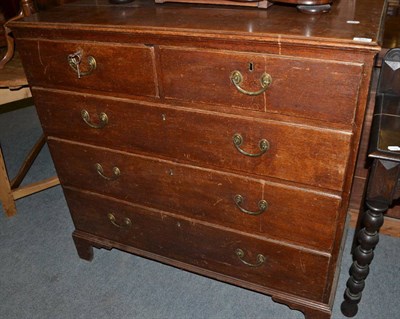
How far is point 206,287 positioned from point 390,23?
1.41 m

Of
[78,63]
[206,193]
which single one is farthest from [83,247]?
[78,63]

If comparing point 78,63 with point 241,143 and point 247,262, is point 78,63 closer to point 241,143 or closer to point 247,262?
point 241,143

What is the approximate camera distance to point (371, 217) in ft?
4.33

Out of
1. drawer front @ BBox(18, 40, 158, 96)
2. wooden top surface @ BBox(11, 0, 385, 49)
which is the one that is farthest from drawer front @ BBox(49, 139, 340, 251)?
wooden top surface @ BBox(11, 0, 385, 49)

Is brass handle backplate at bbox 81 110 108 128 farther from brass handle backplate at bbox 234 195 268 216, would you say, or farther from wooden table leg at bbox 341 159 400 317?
wooden table leg at bbox 341 159 400 317

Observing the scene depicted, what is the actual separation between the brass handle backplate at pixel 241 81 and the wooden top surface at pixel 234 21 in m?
0.10

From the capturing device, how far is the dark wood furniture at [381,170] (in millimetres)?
1186

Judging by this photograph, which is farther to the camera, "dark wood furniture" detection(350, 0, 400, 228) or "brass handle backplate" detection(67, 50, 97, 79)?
"dark wood furniture" detection(350, 0, 400, 228)

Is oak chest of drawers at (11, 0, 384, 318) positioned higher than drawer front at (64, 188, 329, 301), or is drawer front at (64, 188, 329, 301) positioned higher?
oak chest of drawers at (11, 0, 384, 318)

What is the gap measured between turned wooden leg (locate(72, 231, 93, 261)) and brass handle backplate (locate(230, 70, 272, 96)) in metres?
1.12

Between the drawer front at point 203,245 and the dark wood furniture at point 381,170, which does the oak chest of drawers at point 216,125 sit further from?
the dark wood furniture at point 381,170

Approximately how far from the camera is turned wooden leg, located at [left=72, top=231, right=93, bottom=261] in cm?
188

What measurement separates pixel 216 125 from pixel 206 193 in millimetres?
278

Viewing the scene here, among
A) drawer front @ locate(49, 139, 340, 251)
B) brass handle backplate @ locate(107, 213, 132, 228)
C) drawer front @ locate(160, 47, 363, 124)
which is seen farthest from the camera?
brass handle backplate @ locate(107, 213, 132, 228)
